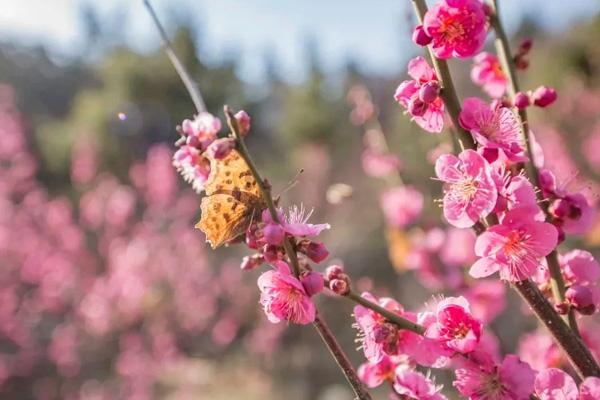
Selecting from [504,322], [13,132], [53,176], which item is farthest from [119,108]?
[504,322]

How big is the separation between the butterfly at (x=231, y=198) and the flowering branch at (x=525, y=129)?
0.38 m

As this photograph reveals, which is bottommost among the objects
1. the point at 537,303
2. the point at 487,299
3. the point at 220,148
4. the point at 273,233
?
the point at 487,299

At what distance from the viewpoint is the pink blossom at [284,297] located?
0.77 m

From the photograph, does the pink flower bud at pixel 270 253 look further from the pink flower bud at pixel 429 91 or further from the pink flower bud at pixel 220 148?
the pink flower bud at pixel 429 91

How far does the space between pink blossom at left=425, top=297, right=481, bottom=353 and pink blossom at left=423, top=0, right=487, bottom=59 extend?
0.32m

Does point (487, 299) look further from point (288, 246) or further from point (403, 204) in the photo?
point (288, 246)

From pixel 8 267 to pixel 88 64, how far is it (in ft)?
57.1

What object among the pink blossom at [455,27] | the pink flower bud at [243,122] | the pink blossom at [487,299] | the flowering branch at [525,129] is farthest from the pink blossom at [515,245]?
the pink blossom at [487,299]

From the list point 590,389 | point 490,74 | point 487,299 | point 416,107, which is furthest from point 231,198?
point 487,299

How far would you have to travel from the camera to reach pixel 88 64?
2261 centimetres

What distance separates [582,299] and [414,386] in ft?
0.84

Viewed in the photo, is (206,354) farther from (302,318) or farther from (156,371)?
(302,318)

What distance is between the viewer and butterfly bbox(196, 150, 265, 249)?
84cm

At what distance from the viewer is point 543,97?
0.99m
